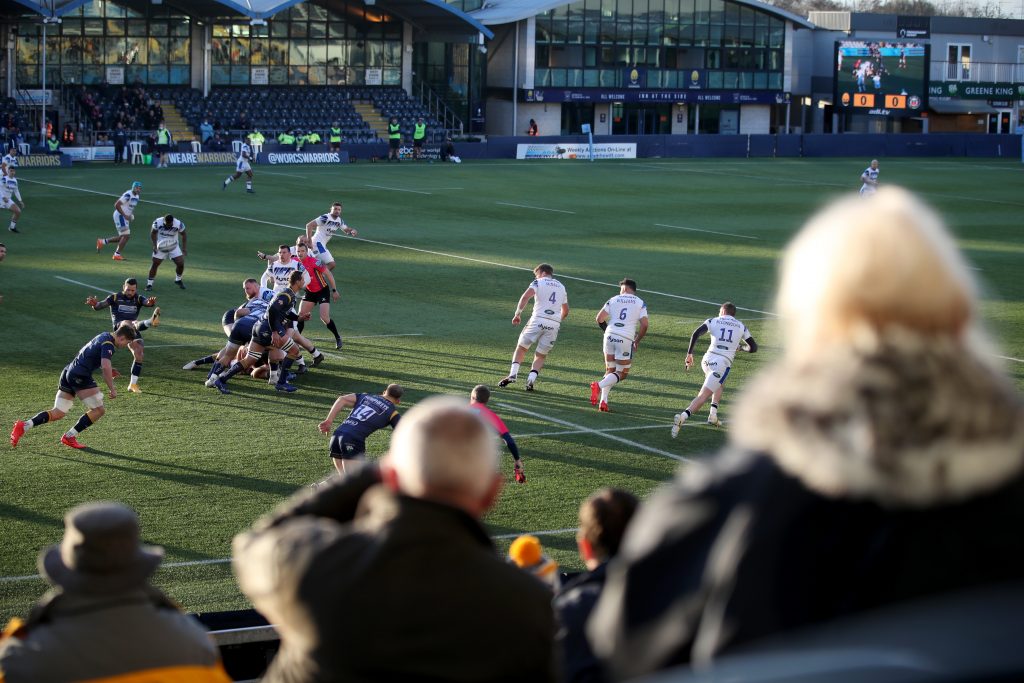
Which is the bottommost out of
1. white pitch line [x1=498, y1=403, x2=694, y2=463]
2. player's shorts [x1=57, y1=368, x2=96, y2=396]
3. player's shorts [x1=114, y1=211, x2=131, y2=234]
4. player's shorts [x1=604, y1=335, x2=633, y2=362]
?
white pitch line [x1=498, y1=403, x2=694, y2=463]

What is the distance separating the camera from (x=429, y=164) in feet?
198

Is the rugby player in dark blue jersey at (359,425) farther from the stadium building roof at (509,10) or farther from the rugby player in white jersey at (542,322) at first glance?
the stadium building roof at (509,10)

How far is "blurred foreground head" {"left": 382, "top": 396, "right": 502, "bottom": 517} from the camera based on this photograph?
3.25 m

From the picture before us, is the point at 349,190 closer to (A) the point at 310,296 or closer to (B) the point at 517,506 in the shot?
(A) the point at 310,296

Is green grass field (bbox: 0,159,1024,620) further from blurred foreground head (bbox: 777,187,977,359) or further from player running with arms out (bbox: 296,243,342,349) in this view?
blurred foreground head (bbox: 777,187,977,359)

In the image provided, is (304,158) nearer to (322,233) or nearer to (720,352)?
(322,233)

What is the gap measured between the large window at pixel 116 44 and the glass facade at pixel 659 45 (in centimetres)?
1987

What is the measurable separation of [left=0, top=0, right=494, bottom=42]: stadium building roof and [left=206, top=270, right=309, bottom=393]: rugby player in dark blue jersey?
151ft

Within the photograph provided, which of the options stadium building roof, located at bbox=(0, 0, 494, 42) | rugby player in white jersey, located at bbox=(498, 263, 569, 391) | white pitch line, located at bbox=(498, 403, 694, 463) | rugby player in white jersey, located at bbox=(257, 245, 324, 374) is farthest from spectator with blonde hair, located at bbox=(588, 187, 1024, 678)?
stadium building roof, located at bbox=(0, 0, 494, 42)

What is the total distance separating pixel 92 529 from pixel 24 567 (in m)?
7.86

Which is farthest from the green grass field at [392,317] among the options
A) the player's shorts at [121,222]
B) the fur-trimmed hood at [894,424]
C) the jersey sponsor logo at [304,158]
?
the fur-trimmed hood at [894,424]

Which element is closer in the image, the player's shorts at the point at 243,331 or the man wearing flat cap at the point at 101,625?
the man wearing flat cap at the point at 101,625

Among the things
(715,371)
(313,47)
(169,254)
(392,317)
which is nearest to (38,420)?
(715,371)

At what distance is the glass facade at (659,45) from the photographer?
258ft
